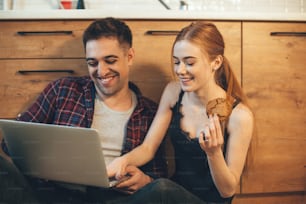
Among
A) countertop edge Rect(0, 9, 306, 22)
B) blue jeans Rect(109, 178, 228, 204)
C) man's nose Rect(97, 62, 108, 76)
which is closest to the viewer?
blue jeans Rect(109, 178, 228, 204)

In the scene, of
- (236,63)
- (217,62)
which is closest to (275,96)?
(236,63)

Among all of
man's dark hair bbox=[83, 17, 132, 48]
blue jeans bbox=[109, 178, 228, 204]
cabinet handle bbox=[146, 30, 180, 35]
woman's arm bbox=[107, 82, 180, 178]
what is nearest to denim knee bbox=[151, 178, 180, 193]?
blue jeans bbox=[109, 178, 228, 204]

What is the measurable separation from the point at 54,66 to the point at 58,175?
493 mm

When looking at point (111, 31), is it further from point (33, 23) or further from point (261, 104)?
point (261, 104)

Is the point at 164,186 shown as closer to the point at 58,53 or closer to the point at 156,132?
the point at 156,132

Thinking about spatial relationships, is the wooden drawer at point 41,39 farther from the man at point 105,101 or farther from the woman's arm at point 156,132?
the woman's arm at point 156,132

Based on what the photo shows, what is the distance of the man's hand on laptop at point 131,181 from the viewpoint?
3.48 ft

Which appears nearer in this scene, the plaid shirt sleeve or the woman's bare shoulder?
the woman's bare shoulder

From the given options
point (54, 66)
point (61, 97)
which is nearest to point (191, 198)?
point (61, 97)

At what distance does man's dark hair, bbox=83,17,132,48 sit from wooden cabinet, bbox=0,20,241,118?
13cm

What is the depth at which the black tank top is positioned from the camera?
111 cm

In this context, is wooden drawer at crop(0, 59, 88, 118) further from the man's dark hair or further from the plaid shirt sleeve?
the plaid shirt sleeve

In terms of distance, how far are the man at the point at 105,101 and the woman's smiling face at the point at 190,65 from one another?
21 centimetres

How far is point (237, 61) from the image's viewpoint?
1.36 meters
